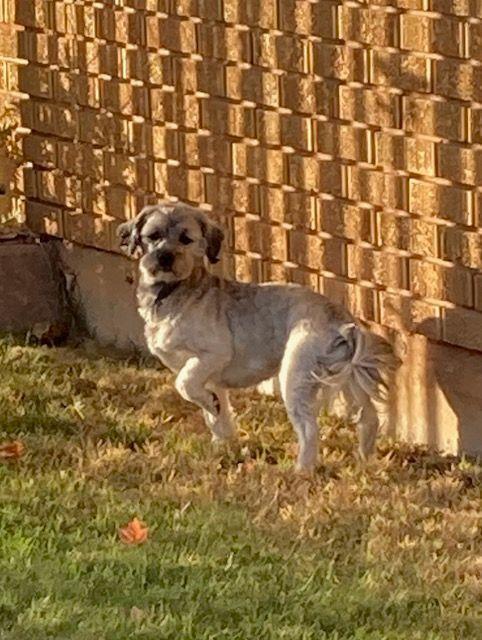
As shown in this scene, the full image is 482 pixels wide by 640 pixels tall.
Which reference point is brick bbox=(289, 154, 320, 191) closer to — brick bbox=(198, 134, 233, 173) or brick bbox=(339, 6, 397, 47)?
brick bbox=(198, 134, 233, 173)

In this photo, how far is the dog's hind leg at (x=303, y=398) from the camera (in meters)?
9.83

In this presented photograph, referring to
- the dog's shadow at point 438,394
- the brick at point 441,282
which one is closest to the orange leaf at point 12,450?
the dog's shadow at point 438,394

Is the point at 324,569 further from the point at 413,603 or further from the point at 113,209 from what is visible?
the point at 113,209

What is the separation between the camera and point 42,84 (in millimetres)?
12961

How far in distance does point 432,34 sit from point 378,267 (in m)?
1.12

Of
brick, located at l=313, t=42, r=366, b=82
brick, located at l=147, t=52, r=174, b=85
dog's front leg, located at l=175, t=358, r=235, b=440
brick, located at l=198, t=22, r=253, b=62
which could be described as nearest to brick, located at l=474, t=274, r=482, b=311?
brick, located at l=313, t=42, r=366, b=82

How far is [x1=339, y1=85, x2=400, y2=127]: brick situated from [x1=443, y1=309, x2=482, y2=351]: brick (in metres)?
0.84

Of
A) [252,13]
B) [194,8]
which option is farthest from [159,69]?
[252,13]

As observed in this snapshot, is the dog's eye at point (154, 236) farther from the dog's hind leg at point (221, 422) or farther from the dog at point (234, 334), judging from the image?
the dog's hind leg at point (221, 422)

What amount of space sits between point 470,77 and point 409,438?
166cm

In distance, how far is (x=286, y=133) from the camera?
36.0ft

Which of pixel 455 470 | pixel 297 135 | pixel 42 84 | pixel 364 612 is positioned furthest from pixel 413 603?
pixel 42 84

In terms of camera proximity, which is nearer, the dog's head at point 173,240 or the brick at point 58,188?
the dog's head at point 173,240

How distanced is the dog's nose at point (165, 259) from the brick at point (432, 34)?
1293mm
